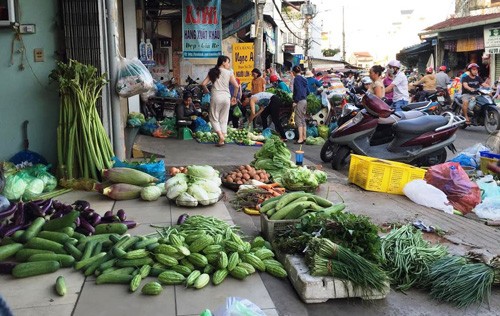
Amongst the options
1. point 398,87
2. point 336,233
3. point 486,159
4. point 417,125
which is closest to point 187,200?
point 336,233

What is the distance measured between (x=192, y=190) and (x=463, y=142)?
31.1 ft

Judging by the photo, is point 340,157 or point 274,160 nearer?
point 274,160

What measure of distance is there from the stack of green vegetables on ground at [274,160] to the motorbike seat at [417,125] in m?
2.29

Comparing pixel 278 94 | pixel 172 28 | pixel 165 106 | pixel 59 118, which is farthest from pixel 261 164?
pixel 172 28

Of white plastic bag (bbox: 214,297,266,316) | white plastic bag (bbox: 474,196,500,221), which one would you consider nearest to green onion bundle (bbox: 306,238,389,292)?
white plastic bag (bbox: 214,297,266,316)

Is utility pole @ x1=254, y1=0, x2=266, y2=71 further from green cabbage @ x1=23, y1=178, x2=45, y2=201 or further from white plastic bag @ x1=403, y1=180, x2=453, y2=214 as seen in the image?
green cabbage @ x1=23, y1=178, x2=45, y2=201

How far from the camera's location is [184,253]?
3928mm

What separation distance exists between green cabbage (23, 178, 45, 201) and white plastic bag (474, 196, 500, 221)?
5.92 meters

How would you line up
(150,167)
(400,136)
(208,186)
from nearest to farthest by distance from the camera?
(208,186)
(150,167)
(400,136)

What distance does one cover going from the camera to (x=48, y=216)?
16.6ft

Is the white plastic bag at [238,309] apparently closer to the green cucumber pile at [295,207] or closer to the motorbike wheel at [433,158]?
the green cucumber pile at [295,207]

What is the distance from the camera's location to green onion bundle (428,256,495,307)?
3658 mm

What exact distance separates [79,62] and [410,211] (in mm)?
4964

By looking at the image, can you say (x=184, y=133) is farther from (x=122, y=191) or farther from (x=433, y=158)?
(x=433, y=158)
